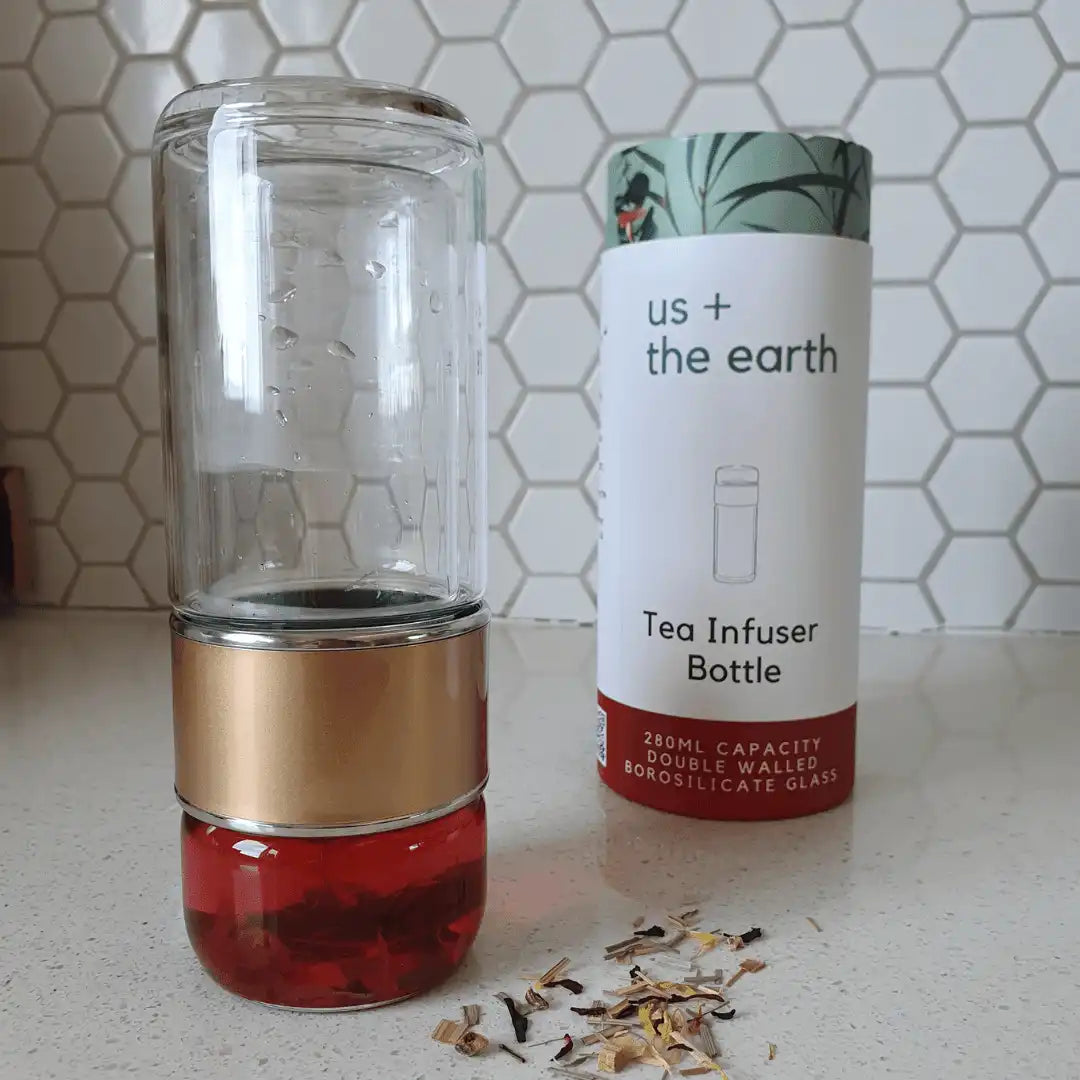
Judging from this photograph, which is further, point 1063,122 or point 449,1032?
point 1063,122

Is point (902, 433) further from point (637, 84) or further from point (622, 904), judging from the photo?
point (622, 904)

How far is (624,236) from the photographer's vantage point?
0.49 metres

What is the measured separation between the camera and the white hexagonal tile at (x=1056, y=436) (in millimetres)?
836

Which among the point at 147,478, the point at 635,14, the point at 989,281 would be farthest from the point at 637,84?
the point at 147,478

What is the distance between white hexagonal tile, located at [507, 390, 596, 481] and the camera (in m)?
0.88

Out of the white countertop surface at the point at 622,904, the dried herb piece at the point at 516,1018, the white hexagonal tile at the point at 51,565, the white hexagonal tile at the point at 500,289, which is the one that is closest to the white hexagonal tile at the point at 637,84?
the white hexagonal tile at the point at 500,289

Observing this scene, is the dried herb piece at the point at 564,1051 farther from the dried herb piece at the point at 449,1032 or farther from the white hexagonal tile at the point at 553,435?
the white hexagonal tile at the point at 553,435

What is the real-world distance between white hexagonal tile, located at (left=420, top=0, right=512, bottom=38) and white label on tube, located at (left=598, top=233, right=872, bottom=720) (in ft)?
1.49

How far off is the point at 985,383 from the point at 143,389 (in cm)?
67

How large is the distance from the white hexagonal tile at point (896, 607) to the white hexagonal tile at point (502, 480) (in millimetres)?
285

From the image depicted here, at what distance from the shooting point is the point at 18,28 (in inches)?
36.1

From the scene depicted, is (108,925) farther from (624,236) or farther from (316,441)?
(624,236)

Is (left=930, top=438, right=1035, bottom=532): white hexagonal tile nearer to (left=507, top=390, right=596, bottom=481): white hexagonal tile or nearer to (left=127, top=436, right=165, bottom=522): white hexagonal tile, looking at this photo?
(left=507, top=390, right=596, bottom=481): white hexagonal tile

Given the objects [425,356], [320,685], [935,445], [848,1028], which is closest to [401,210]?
[425,356]
